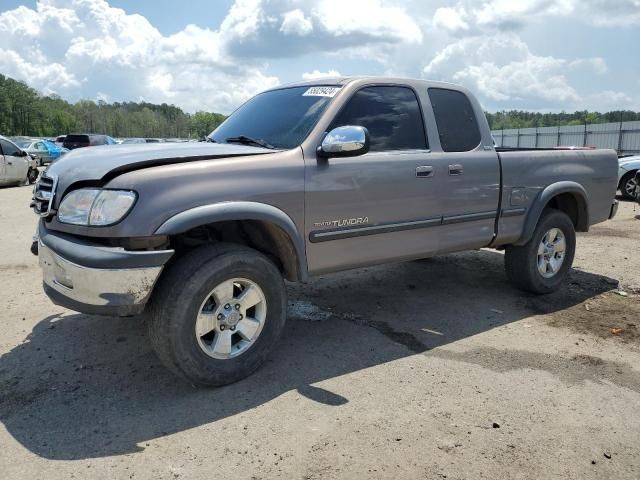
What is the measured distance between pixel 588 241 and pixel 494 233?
14.5ft

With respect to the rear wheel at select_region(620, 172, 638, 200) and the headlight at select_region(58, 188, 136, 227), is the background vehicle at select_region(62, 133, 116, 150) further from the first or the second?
the headlight at select_region(58, 188, 136, 227)

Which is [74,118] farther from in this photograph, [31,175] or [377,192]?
[377,192]

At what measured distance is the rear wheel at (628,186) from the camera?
1386 cm

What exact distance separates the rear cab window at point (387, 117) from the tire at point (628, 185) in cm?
1165

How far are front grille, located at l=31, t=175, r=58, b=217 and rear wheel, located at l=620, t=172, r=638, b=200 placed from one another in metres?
14.0

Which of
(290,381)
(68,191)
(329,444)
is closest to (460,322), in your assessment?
(290,381)

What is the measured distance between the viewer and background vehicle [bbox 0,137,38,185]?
16.1 metres

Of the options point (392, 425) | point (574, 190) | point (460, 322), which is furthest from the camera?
point (574, 190)

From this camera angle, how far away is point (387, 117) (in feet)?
14.3

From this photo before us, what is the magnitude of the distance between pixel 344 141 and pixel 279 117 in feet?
2.70

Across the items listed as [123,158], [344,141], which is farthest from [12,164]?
[344,141]

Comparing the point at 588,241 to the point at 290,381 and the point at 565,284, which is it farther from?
the point at 290,381

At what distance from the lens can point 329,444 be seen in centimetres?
291

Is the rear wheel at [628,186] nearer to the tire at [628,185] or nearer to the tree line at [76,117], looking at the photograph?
the tire at [628,185]
